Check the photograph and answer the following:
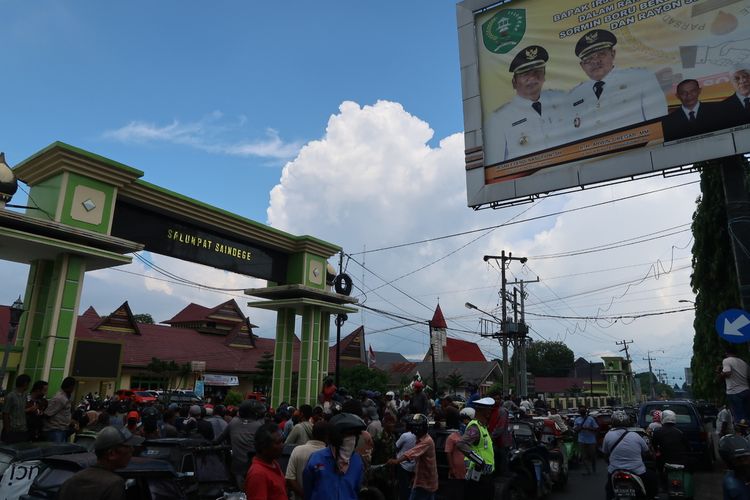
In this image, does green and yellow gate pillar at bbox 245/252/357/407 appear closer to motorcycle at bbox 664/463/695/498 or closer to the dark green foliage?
motorcycle at bbox 664/463/695/498

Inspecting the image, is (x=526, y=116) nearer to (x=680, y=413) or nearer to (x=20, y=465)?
(x=680, y=413)

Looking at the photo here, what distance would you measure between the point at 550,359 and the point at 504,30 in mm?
103543

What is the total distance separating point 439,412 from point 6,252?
33.0ft

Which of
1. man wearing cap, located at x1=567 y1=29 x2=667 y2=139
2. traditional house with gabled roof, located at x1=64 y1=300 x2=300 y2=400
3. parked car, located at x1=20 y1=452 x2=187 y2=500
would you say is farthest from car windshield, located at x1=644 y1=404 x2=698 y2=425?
traditional house with gabled roof, located at x1=64 y1=300 x2=300 y2=400

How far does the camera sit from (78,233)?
11.4 metres

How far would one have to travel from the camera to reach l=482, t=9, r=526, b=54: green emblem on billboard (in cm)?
1420

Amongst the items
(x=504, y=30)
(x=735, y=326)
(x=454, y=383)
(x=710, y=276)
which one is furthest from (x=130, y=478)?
(x=454, y=383)

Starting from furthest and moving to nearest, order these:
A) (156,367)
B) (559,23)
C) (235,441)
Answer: (156,367) → (559,23) → (235,441)

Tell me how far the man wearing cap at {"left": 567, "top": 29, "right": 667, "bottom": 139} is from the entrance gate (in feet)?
33.5

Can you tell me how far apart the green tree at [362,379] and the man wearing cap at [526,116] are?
89.6ft

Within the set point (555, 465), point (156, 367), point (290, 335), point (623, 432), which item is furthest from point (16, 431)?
point (156, 367)

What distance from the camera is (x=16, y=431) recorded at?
320 inches

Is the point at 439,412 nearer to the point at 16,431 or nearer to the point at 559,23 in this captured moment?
the point at 16,431

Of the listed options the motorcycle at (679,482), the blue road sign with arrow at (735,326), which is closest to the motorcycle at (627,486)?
the motorcycle at (679,482)
